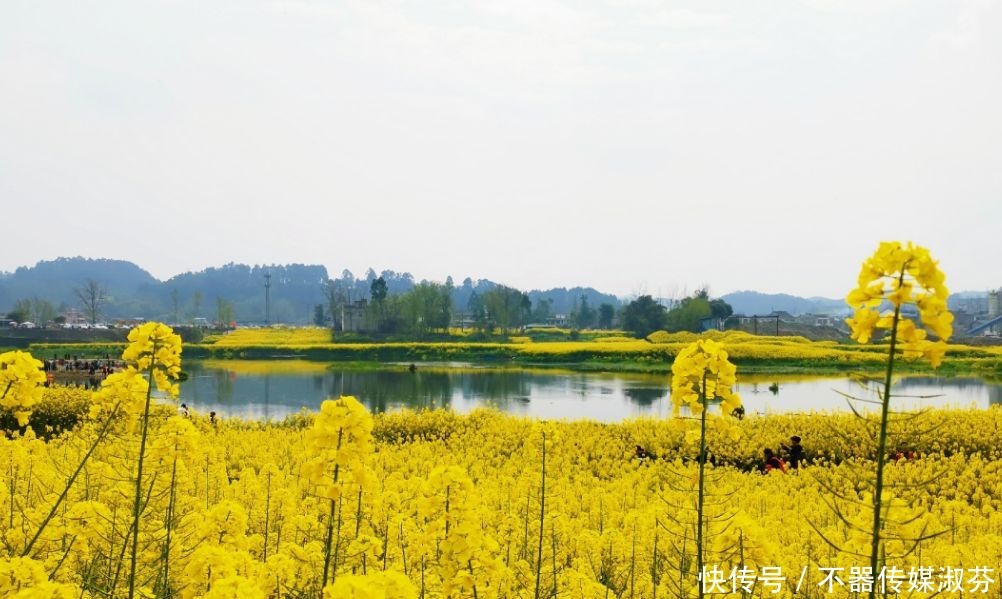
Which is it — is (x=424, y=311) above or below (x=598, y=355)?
above

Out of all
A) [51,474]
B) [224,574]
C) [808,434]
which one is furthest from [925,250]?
[808,434]

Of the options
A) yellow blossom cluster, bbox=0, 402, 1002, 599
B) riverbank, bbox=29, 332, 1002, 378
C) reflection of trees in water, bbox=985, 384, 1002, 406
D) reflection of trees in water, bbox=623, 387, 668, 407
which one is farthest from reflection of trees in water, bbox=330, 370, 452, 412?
reflection of trees in water, bbox=985, 384, 1002, 406

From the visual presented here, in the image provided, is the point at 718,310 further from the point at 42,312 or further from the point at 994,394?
the point at 42,312

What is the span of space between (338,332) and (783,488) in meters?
71.2

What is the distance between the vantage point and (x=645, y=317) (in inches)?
3049

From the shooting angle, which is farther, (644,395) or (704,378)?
(644,395)

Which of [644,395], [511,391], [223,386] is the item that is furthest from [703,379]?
[223,386]

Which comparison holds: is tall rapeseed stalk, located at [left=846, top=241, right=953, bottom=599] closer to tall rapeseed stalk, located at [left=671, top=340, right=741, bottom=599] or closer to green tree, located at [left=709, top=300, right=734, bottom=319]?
tall rapeseed stalk, located at [left=671, top=340, right=741, bottom=599]

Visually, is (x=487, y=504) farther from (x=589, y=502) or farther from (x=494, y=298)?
(x=494, y=298)

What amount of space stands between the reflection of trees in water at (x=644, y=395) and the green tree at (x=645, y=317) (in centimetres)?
4581

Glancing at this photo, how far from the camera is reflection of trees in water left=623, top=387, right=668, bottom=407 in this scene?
2670 cm

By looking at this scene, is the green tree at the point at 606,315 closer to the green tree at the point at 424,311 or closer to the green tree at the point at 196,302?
the green tree at the point at 424,311

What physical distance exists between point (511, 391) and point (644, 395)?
219 inches

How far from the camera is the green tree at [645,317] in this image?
251 ft
